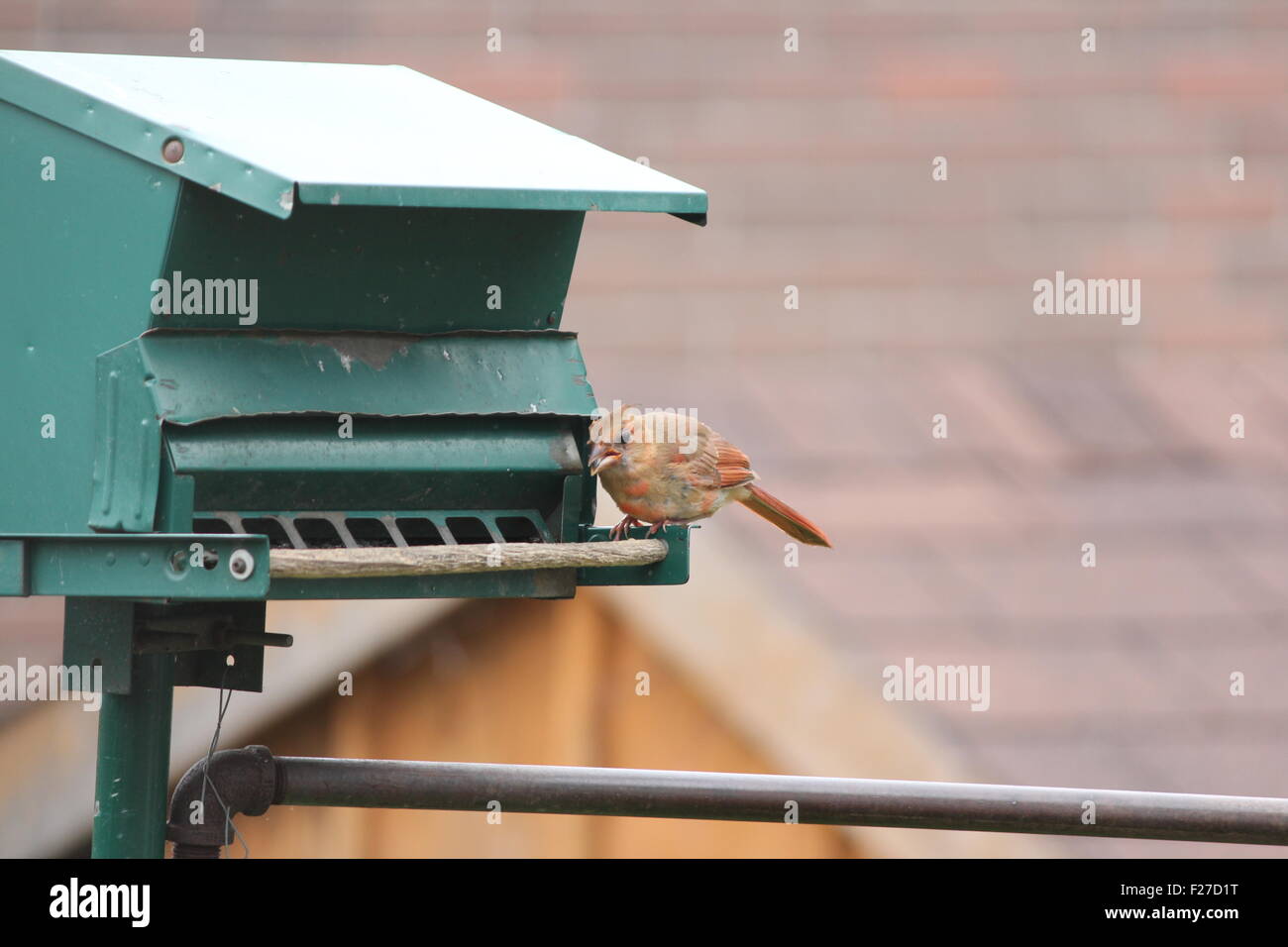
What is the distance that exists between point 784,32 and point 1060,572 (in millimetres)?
2130

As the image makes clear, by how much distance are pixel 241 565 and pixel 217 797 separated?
1.93 ft

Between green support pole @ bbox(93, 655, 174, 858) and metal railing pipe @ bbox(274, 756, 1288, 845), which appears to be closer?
metal railing pipe @ bbox(274, 756, 1288, 845)

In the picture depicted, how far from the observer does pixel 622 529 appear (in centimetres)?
378

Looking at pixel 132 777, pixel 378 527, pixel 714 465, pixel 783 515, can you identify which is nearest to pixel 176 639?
pixel 132 777

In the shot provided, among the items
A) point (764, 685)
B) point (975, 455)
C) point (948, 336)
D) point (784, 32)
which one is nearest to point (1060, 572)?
point (975, 455)

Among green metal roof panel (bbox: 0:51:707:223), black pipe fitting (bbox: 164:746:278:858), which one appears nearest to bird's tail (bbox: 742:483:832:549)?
green metal roof panel (bbox: 0:51:707:223)

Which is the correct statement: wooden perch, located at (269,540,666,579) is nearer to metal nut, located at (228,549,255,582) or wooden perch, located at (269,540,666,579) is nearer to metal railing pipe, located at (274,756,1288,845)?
metal nut, located at (228,549,255,582)

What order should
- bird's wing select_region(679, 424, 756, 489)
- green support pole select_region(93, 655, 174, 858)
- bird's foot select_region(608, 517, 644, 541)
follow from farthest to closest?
bird's wing select_region(679, 424, 756, 489) → bird's foot select_region(608, 517, 644, 541) → green support pole select_region(93, 655, 174, 858)

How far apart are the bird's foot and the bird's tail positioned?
580 mm

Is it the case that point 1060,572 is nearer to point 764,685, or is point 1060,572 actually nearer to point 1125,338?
point 1125,338

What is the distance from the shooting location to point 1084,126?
6.57m

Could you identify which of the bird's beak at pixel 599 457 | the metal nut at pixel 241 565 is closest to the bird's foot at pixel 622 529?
the bird's beak at pixel 599 457

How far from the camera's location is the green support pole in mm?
3064

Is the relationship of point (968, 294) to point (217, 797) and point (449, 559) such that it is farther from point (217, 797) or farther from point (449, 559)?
point (217, 797)
